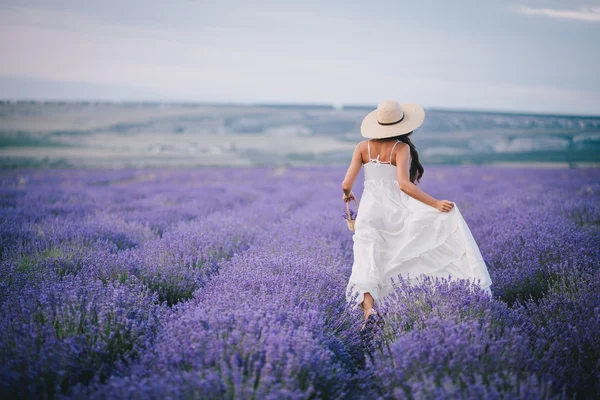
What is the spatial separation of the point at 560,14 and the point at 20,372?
8675mm

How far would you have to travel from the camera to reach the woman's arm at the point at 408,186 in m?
2.44

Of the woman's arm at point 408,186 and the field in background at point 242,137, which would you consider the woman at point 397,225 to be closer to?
the woman's arm at point 408,186

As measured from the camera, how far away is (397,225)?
8.62 ft

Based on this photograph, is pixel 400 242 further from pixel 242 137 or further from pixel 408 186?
pixel 242 137

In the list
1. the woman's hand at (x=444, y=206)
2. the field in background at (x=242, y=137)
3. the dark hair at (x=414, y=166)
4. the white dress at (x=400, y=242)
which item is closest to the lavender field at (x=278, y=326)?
the white dress at (x=400, y=242)

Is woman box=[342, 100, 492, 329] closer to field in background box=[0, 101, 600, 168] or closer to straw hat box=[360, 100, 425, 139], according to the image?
straw hat box=[360, 100, 425, 139]

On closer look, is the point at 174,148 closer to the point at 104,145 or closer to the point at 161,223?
the point at 104,145

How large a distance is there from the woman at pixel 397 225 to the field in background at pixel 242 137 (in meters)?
15.9

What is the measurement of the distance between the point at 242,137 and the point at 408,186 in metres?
27.5

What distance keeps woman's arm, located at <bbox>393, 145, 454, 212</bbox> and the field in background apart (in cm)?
1597

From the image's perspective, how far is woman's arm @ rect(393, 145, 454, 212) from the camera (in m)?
2.44

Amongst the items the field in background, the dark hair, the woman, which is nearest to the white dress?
the woman

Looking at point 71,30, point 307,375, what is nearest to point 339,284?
point 307,375

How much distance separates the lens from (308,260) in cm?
A: 268
